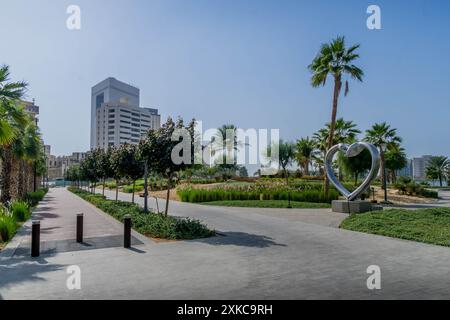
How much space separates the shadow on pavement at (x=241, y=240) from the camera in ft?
34.2

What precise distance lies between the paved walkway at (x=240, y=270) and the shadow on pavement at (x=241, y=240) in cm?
3

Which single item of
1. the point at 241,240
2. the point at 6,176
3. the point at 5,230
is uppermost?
the point at 6,176

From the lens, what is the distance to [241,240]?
11.1 metres

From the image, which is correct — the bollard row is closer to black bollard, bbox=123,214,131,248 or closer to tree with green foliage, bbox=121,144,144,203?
black bollard, bbox=123,214,131,248

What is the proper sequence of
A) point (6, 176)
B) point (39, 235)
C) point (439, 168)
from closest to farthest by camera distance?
point (39, 235), point (6, 176), point (439, 168)

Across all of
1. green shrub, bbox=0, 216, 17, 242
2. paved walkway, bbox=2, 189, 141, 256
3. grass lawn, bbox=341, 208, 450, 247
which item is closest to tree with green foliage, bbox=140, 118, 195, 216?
paved walkway, bbox=2, 189, 141, 256

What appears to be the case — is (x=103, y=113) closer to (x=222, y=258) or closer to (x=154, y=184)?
(x=154, y=184)

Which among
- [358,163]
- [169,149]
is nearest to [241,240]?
[169,149]

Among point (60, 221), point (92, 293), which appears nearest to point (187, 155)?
point (60, 221)

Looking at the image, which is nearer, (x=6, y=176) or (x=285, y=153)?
(x=6, y=176)

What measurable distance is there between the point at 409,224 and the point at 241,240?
6650mm

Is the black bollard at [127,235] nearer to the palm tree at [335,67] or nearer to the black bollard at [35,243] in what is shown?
the black bollard at [35,243]

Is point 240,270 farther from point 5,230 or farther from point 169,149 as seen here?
point 5,230
